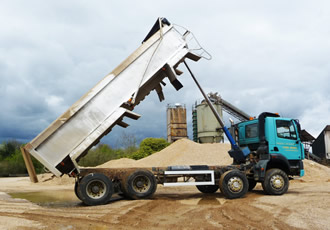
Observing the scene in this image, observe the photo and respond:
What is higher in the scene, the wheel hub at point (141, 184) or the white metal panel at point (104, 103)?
the white metal panel at point (104, 103)

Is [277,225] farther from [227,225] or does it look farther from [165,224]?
[165,224]

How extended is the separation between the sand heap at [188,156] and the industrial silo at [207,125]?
8.62 m

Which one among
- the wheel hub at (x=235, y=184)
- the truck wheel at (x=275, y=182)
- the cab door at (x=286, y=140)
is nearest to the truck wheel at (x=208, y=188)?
the wheel hub at (x=235, y=184)

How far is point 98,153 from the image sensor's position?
38750 mm

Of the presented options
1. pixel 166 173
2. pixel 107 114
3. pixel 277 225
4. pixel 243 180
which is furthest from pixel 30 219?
pixel 243 180

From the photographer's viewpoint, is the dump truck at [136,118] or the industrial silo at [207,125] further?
the industrial silo at [207,125]

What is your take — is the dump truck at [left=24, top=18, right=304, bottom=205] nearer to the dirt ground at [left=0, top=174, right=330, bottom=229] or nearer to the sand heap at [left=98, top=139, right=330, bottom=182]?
the dirt ground at [left=0, top=174, right=330, bottom=229]

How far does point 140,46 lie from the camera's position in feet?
31.3

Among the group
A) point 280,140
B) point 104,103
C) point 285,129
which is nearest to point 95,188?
point 104,103

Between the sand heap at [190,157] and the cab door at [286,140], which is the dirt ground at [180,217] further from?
the sand heap at [190,157]

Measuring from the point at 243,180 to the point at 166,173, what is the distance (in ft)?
8.75

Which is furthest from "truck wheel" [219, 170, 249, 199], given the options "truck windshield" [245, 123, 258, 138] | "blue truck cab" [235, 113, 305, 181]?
"truck windshield" [245, 123, 258, 138]

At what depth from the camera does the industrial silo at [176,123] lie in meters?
40.5

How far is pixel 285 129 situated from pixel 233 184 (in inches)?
118
